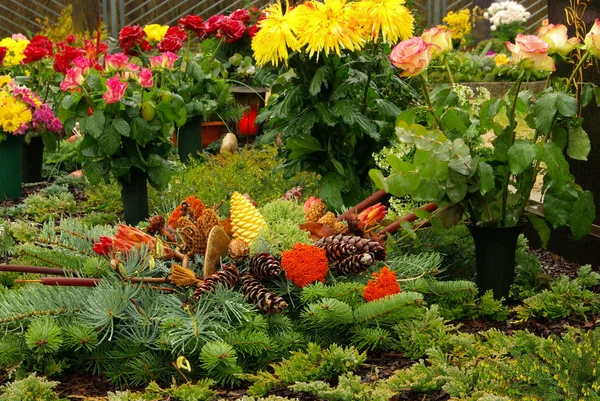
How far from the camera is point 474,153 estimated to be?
3.17 metres

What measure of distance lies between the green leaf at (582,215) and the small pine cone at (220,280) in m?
1.26

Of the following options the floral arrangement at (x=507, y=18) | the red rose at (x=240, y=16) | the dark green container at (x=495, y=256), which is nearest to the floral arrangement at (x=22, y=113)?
the red rose at (x=240, y=16)

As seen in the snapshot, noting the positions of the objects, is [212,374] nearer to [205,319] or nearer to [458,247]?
[205,319]

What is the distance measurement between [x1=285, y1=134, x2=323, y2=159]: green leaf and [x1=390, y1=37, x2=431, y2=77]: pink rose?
1.05m

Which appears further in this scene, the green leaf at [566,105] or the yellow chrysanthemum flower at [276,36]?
the yellow chrysanthemum flower at [276,36]

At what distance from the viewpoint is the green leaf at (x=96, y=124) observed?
425 cm

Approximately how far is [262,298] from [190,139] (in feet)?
13.0

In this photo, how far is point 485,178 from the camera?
2.83 m

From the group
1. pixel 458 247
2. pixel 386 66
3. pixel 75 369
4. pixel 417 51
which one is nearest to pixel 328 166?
pixel 386 66

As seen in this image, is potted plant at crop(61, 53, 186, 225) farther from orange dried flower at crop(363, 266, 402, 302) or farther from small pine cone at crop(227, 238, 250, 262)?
orange dried flower at crop(363, 266, 402, 302)

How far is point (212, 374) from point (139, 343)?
0.25 m

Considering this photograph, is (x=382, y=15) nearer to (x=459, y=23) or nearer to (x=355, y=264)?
(x=355, y=264)

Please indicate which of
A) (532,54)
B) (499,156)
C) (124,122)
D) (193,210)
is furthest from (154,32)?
(532,54)

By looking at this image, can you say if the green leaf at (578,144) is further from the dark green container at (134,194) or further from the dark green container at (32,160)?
the dark green container at (32,160)
